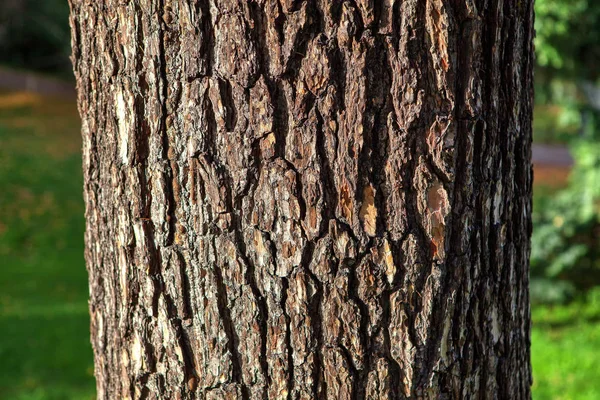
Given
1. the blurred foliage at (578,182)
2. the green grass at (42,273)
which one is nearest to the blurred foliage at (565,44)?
the blurred foliage at (578,182)

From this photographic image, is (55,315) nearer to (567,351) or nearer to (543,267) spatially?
(567,351)

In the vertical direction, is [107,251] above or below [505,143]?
below

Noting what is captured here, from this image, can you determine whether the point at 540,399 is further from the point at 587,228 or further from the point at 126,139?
the point at 126,139

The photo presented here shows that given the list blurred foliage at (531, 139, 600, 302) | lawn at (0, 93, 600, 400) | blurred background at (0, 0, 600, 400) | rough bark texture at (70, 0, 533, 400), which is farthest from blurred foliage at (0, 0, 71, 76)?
rough bark texture at (70, 0, 533, 400)

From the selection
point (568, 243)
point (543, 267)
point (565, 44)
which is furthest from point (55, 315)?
point (565, 44)

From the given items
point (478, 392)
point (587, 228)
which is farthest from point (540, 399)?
point (478, 392)

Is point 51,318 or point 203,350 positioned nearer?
point 203,350

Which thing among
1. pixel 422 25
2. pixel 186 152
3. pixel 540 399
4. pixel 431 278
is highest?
pixel 422 25
